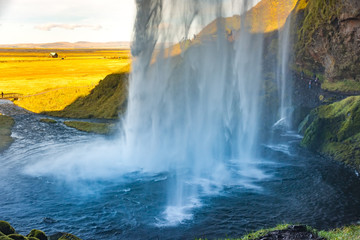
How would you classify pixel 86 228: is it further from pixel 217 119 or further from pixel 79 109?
pixel 79 109

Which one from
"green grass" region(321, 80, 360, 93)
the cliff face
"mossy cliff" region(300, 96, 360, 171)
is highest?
the cliff face

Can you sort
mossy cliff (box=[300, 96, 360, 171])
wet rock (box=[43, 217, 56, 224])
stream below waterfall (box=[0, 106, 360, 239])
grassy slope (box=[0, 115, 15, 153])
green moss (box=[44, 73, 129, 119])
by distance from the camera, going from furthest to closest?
green moss (box=[44, 73, 129, 119]) → grassy slope (box=[0, 115, 15, 153]) → mossy cliff (box=[300, 96, 360, 171]) → wet rock (box=[43, 217, 56, 224]) → stream below waterfall (box=[0, 106, 360, 239])

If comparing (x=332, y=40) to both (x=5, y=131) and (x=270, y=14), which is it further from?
(x=5, y=131)

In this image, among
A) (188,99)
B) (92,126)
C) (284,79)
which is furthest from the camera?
(284,79)

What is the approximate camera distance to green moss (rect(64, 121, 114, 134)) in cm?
5825

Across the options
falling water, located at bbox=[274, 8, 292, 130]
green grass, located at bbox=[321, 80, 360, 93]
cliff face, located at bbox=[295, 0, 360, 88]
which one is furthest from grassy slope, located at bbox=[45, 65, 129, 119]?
green grass, located at bbox=[321, 80, 360, 93]

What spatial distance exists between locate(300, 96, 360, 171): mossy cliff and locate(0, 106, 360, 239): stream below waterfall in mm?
2258

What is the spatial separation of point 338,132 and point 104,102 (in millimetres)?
49417

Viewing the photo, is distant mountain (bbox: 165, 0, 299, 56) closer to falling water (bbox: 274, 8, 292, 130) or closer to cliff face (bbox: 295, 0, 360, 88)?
falling water (bbox: 274, 8, 292, 130)

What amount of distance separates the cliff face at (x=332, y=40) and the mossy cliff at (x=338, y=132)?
11.9m

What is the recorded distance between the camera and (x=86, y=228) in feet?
79.7

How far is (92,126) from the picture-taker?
61.4 metres

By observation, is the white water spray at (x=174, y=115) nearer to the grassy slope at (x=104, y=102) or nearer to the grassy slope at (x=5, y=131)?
the grassy slope at (x=5, y=131)

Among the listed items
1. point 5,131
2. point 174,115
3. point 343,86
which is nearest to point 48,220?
point 174,115
